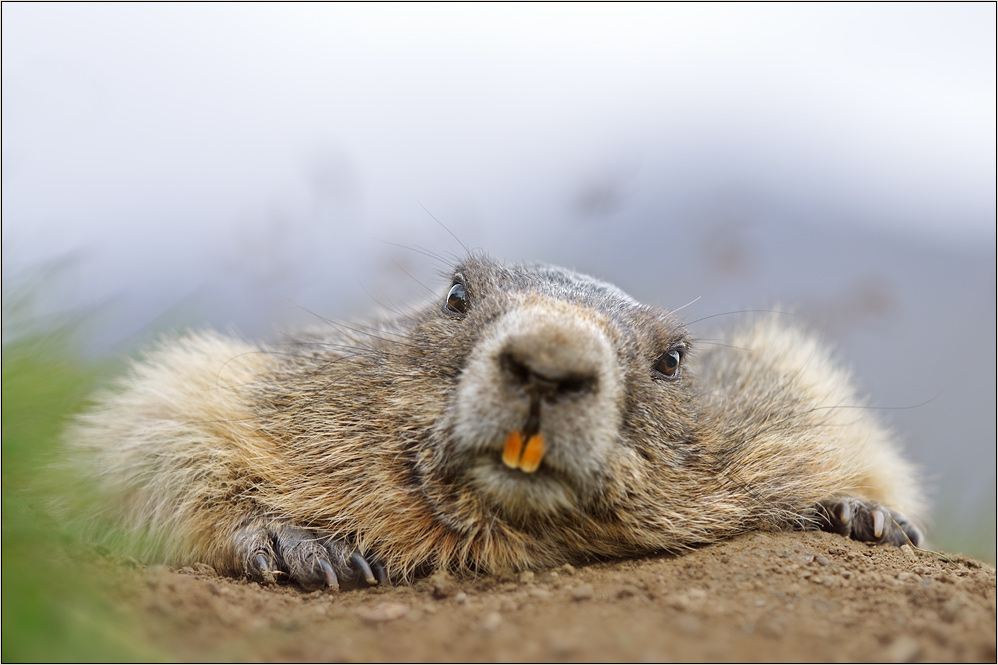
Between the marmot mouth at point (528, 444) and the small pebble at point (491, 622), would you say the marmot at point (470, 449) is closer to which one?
the marmot mouth at point (528, 444)

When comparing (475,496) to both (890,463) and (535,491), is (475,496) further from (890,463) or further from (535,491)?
(890,463)

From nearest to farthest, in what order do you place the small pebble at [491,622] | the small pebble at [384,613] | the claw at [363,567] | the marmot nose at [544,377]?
the small pebble at [491,622] → the small pebble at [384,613] → the marmot nose at [544,377] → the claw at [363,567]

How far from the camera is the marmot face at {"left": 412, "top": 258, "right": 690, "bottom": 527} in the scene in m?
3.17

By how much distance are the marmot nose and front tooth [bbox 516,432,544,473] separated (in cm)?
18

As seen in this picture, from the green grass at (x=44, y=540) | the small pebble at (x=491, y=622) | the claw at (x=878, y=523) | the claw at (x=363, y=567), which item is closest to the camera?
the green grass at (x=44, y=540)

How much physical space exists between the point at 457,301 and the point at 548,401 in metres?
1.35

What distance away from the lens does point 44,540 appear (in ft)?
9.14

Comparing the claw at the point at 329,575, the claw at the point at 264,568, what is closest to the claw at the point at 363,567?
the claw at the point at 329,575

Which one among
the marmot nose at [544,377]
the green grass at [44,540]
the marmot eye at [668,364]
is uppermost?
the marmot eye at [668,364]

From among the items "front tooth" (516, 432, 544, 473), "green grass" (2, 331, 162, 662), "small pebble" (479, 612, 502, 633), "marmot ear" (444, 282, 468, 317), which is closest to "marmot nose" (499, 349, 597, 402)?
"front tooth" (516, 432, 544, 473)

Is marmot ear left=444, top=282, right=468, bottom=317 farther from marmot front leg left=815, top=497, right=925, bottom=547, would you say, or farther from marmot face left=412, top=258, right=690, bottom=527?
marmot front leg left=815, top=497, right=925, bottom=547

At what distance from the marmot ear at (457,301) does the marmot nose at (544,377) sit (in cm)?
111

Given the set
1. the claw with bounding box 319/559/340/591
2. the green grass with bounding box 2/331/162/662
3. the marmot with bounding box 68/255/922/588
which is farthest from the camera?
the claw with bounding box 319/559/340/591

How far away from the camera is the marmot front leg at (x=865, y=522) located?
A: 427 centimetres
